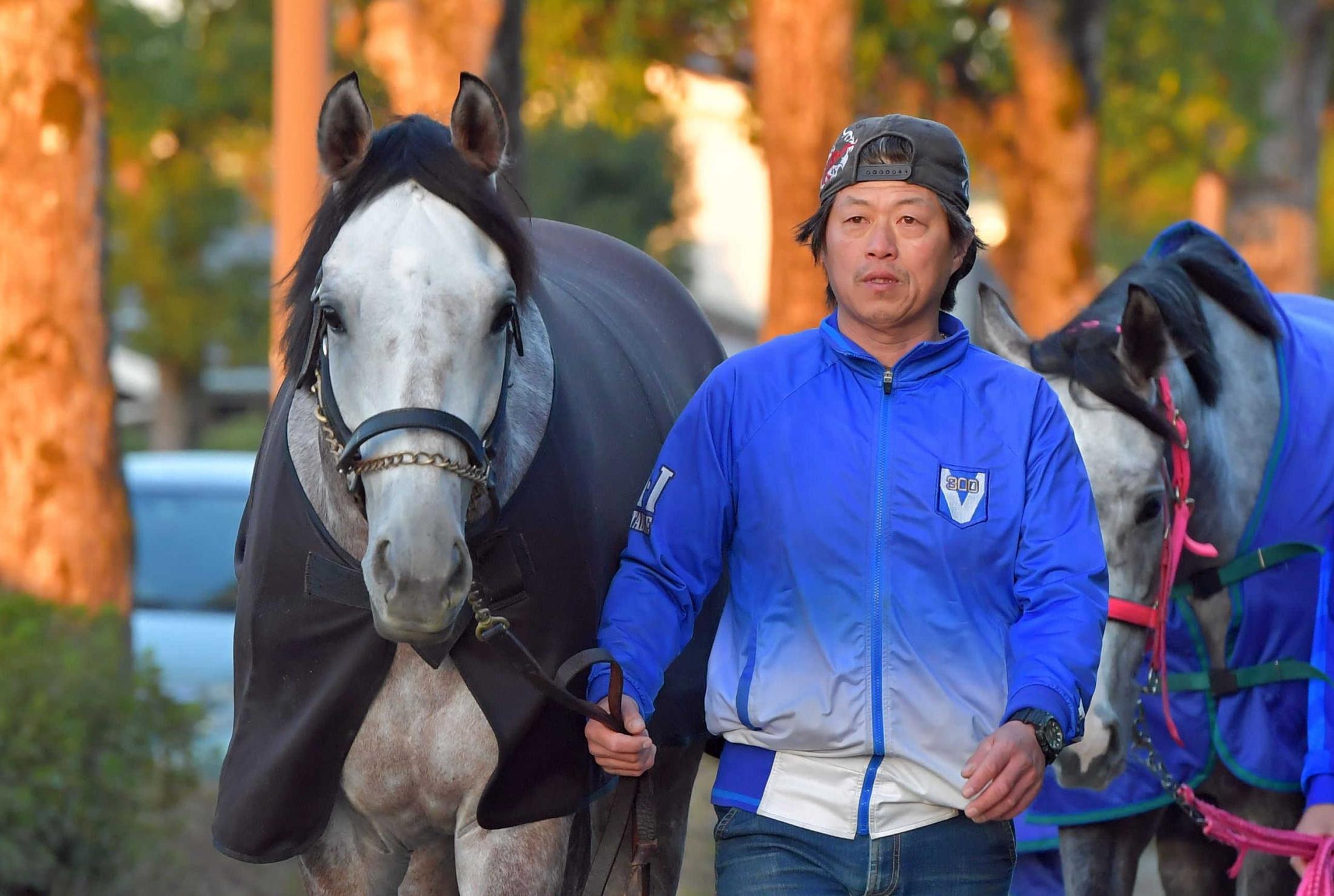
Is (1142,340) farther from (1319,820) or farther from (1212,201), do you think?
(1212,201)

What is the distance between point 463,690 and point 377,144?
1.00 metres

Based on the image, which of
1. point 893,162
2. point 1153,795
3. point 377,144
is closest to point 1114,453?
point 1153,795

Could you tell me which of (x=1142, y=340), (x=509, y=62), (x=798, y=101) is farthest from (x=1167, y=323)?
(x=798, y=101)

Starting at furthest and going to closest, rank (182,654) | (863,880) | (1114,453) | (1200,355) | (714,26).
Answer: (714,26) → (182,654) → (1200,355) → (1114,453) → (863,880)

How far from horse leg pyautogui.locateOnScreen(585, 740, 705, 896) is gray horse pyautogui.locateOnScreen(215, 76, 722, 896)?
726mm

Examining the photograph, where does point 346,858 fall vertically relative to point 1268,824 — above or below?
above

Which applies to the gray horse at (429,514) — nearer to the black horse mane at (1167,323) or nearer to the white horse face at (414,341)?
the white horse face at (414,341)

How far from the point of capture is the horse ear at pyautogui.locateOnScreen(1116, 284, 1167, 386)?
4020 mm

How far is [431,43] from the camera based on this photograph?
7648 millimetres

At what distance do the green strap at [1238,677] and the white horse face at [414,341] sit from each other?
219cm

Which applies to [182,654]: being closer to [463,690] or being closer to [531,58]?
[463,690]

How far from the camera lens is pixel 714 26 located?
725 inches

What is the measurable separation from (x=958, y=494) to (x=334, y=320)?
1.10 m

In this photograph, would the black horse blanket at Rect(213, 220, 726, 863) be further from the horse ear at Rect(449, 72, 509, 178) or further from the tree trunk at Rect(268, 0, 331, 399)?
the tree trunk at Rect(268, 0, 331, 399)
